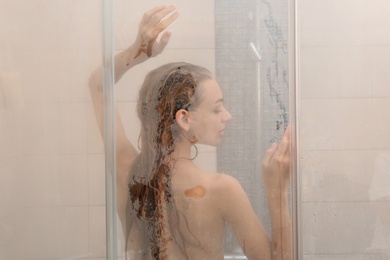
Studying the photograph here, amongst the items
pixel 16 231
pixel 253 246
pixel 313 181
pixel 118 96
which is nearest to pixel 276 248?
pixel 253 246

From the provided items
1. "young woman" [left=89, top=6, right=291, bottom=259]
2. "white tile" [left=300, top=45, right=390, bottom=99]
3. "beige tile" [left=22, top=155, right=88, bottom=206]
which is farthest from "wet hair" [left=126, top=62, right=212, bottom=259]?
"white tile" [left=300, top=45, right=390, bottom=99]

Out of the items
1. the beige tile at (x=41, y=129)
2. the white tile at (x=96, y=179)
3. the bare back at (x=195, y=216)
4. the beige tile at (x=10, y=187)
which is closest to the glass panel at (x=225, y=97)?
the bare back at (x=195, y=216)

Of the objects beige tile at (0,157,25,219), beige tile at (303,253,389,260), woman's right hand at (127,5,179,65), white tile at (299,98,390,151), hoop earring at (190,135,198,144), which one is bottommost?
beige tile at (303,253,389,260)

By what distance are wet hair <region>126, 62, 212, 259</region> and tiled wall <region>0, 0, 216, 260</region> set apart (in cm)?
3

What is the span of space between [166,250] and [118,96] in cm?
36

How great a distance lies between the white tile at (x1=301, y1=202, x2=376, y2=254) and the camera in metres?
1.22

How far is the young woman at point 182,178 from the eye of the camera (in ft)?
3.97

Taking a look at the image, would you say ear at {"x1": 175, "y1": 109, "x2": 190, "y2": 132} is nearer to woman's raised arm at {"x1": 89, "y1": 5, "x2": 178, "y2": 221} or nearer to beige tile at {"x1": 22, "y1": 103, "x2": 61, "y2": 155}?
woman's raised arm at {"x1": 89, "y1": 5, "x2": 178, "y2": 221}

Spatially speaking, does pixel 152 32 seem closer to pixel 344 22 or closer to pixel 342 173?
pixel 344 22

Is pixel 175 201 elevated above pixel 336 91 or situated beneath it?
situated beneath

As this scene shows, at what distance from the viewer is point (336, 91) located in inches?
48.1

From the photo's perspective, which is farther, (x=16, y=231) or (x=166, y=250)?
(x=16, y=231)

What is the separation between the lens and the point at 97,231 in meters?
1.27

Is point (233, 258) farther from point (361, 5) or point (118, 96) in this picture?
point (361, 5)
